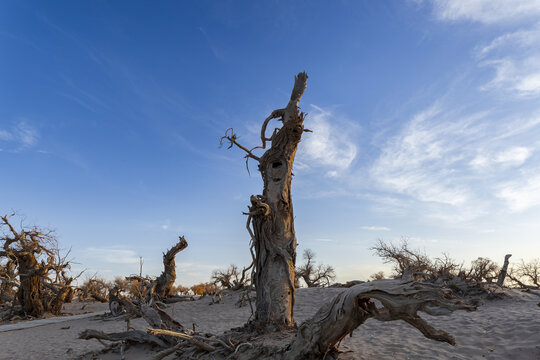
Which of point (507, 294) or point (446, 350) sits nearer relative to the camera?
point (446, 350)

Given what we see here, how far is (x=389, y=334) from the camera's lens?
24.5ft

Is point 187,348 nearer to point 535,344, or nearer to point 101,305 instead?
point 535,344

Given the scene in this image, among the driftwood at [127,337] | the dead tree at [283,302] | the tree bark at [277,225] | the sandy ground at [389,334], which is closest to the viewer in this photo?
the dead tree at [283,302]

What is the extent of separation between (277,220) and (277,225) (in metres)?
0.10

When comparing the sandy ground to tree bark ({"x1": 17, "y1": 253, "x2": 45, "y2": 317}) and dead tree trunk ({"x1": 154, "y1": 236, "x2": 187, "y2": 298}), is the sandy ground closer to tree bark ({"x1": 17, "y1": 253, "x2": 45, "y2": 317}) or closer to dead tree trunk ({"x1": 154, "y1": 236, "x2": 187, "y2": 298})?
dead tree trunk ({"x1": 154, "y1": 236, "x2": 187, "y2": 298})

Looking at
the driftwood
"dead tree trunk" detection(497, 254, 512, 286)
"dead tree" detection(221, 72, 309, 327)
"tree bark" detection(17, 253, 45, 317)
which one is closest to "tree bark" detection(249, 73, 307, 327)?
"dead tree" detection(221, 72, 309, 327)

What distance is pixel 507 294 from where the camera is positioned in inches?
450

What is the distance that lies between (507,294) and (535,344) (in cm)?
689

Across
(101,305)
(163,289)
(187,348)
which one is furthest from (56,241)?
(187,348)

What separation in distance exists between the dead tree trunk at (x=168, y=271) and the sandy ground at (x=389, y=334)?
2.95 m

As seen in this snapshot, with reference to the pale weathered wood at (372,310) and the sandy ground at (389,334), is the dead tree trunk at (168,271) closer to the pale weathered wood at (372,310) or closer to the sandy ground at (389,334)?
the sandy ground at (389,334)

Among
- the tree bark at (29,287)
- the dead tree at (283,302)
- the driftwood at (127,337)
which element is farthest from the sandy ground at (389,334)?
the tree bark at (29,287)

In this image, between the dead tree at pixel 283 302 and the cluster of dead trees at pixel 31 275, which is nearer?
the dead tree at pixel 283 302

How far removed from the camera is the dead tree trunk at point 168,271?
1644cm
